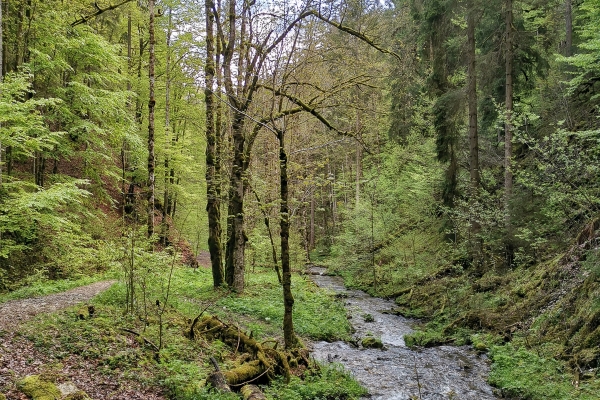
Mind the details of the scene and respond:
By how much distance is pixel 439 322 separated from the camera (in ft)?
41.2

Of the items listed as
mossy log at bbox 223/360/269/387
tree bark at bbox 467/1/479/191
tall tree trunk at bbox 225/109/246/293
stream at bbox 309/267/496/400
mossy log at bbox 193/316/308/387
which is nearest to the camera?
mossy log at bbox 223/360/269/387

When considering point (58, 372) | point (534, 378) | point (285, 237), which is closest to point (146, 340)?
point (58, 372)

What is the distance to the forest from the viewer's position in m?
6.94

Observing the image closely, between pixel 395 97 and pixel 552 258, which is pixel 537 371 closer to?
pixel 552 258

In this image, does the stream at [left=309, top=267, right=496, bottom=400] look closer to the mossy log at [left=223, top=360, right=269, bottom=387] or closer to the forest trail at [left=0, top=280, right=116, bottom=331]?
the mossy log at [left=223, top=360, right=269, bottom=387]

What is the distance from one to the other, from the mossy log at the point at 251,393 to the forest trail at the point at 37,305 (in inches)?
151

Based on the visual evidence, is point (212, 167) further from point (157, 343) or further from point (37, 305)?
point (157, 343)

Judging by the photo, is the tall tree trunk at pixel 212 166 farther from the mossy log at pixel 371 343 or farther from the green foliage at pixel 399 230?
the green foliage at pixel 399 230

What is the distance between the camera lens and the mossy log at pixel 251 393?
5.64m

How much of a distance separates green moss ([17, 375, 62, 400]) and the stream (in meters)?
4.86

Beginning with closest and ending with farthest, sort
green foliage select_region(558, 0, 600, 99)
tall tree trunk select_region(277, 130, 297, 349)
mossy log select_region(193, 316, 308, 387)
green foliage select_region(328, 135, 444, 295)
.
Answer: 1. mossy log select_region(193, 316, 308, 387)
2. tall tree trunk select_region(277, 130, 297, 349)
3. green foliage select_region(558, 0, 600, 99)
4. green foliage select_region(328, 135, 444, 295)

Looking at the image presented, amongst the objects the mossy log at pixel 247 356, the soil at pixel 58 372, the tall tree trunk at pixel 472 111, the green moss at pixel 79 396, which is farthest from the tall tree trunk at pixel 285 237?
the tall tree trunk at pixel 472 111

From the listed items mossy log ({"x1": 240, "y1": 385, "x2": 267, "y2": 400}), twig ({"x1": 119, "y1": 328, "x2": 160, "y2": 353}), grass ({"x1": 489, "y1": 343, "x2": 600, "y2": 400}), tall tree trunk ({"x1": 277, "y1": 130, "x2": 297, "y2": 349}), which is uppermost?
tall tree trunk ({"x1": 277, "y1": 130, "x2": 297, "y2": 349})

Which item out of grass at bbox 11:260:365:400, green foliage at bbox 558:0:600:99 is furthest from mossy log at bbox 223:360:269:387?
green foliage at bbox 558:0:600:99
